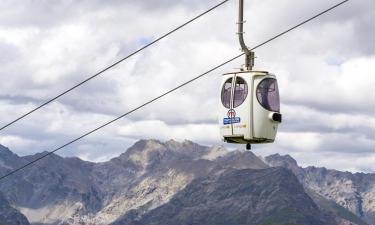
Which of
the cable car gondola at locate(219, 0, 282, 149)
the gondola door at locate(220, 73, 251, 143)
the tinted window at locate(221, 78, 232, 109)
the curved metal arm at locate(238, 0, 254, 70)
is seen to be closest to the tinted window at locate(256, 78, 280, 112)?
the cable car gondola at locate(219, 0, 282, 149)

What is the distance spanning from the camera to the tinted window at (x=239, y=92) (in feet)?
94.8

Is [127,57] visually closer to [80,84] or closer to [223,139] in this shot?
[80,84]

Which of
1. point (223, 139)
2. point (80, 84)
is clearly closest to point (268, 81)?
point (223, 139)

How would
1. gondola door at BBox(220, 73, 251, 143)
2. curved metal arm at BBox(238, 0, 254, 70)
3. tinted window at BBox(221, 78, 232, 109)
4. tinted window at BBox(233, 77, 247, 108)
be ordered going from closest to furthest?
curved metal arm at BBox(238, 0, 254, 70), gondola door at BBox(220, 73, 251, 143), tinted window at BBox(233, 77, 247, 108), tinted window at BBox(221, 78, 232, 109)

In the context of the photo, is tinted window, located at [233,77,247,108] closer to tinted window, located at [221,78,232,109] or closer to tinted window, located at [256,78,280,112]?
tinted window, located at [221,78,232,109]

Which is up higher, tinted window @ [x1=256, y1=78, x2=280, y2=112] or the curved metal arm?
the curved metal arm

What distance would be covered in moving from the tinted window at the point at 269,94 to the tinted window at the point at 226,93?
4.27 ft

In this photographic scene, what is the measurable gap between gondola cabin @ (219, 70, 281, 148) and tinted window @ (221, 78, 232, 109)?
11 centimetres

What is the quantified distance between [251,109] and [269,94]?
944mm

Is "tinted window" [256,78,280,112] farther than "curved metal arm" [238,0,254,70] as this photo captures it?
Yes

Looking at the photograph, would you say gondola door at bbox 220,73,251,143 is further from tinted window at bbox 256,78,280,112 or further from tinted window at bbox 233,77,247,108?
tinted window at bbox 256,78,280,112

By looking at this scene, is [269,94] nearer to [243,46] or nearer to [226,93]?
[226,93]

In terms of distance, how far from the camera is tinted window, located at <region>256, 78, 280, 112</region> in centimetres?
2867

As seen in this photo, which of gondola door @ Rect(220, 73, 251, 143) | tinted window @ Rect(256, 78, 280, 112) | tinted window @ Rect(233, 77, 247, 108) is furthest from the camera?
tinted window @ Rect(233, 77, 247, 108)
